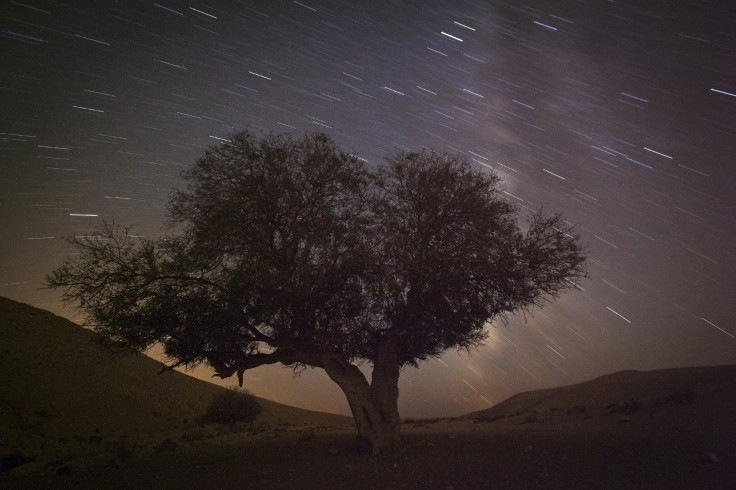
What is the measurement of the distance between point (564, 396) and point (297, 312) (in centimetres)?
4045

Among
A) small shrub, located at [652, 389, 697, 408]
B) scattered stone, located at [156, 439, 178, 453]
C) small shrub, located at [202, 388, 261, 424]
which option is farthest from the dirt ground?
small shrub, located at [202, 388, 261, 424]

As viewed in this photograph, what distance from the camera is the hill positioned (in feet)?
81.0

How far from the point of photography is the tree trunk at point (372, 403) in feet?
43.0

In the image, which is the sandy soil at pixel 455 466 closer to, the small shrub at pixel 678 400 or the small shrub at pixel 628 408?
the small shrub at pixel 678 400

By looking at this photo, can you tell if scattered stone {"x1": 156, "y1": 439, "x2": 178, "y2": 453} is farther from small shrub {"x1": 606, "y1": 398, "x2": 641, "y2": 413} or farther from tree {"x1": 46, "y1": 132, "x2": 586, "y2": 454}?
small shrub {"x1": 606, "y1": 398, "x2": 641, "y2": 413}

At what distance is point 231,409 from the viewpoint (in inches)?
1667

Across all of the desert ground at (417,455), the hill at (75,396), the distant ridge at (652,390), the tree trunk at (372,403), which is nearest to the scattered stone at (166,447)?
the desert ground at (417,455)

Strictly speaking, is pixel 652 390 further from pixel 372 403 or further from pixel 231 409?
pixel 231 409

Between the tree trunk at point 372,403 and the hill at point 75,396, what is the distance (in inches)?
299

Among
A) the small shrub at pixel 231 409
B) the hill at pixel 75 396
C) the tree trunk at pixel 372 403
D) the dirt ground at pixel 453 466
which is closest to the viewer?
the dirt ground at pixel 453 466

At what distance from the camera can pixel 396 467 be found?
36.6 ft

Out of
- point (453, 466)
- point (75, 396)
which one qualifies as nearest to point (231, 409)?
point (75, 396)

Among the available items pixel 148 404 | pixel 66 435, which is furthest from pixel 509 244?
pixel 148 404

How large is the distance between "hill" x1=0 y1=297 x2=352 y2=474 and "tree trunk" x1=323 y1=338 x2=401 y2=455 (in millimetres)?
7589
